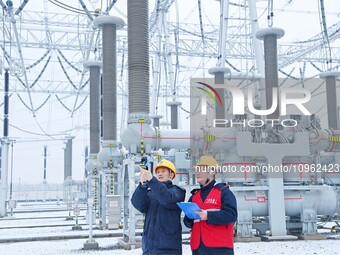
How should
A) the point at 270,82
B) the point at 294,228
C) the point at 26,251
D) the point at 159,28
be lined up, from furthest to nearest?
the point at 159,28 < the point at 270,82 < the point at 294,228 < the point at 26,251

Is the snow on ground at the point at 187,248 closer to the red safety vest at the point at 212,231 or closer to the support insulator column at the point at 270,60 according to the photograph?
the red safety vest at the point at 212,231

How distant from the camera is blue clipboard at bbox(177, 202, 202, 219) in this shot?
3.97 meters

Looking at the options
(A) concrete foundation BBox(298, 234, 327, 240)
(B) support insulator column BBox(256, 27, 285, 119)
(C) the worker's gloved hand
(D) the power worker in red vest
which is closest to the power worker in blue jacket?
(C) the worker's gloved hand

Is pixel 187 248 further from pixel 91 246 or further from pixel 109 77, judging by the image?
pixel 109 77

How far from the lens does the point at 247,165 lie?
13.9 metres

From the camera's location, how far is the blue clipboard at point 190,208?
3.97 m

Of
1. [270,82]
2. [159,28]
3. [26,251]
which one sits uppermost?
[159,28]

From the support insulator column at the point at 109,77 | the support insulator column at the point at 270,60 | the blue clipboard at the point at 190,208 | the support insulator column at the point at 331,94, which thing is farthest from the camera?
the support insulator column at the point at 331,94

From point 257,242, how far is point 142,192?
9255mm

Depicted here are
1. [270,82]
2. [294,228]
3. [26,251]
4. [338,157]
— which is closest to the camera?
[26,251]

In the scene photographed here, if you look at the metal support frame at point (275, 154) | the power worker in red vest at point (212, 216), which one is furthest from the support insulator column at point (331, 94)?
the power worker in red vest at point (212, 216)

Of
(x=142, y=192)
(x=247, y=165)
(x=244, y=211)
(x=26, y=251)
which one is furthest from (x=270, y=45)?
(x=142, y=192)

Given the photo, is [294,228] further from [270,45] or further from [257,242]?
[270,45]

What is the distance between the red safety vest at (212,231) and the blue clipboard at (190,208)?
15 cm
